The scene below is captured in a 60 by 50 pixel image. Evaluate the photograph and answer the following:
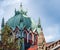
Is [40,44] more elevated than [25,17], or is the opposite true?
[25,17]

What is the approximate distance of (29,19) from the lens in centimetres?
8450

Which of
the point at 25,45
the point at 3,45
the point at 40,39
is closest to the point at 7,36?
the point at 3,45

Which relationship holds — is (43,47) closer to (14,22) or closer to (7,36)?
(7,36)

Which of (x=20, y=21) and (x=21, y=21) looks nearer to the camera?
(x=21, y=21)

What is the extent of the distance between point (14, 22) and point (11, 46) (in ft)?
98.8

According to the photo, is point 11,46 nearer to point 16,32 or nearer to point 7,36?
point 7,36

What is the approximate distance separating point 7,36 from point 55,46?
844 cm

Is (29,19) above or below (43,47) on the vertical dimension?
above

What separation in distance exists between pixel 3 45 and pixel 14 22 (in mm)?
30172

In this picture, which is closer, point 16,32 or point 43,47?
point 43,47

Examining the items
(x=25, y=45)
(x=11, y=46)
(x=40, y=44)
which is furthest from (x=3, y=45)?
(x=25, y=45)

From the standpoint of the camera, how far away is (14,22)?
274ft

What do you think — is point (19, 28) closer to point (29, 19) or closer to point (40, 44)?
point (29, 19)

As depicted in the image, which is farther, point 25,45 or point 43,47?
point 25,45
